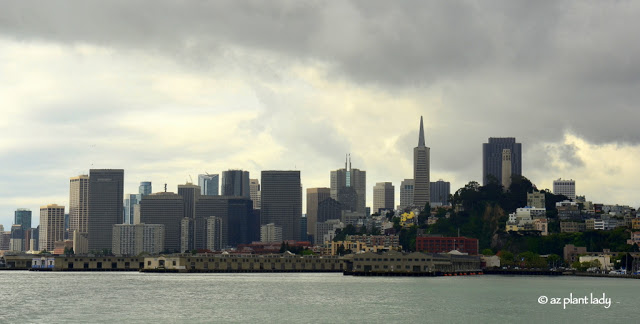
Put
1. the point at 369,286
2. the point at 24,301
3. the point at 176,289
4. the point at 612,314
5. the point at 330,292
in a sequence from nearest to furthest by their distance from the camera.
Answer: the point at 612,314, the point at 24,301, the point at 330,292, the point at 176,289, the point at 369,286

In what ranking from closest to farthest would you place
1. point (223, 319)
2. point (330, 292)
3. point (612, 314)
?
point (223, 319) → point (612, 314) → point (330, 292)

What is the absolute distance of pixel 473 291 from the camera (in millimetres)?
171625

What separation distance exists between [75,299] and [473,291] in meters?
66.4

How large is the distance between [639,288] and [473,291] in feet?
116

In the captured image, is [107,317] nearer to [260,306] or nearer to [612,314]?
[260,306]

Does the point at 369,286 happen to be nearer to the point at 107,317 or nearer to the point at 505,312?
the point at 505,312

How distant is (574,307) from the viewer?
425 feet

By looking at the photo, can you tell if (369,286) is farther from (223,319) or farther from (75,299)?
(223,319)

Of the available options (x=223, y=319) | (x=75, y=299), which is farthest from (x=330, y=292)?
(x=223, y=319)

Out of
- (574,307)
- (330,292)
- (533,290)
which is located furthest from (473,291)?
(574,307)

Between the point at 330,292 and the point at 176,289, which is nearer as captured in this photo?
the point at 330,292

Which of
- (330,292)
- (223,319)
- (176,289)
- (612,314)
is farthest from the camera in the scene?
(176,289)

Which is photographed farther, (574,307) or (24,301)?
(24,301)

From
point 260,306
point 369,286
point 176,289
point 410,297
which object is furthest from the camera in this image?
point 369,286
